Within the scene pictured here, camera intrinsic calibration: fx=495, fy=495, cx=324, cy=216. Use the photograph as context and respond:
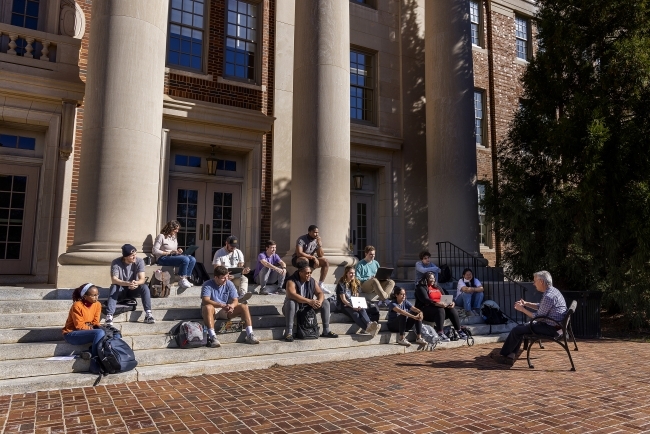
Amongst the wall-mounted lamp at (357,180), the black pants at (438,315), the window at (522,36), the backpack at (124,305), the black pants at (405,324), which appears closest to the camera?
the backpack at (124,305)

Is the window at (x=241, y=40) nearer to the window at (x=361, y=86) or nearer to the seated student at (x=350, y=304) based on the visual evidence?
the window at (x=361, y=86)

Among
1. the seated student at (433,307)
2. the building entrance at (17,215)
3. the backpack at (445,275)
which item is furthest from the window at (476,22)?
the building entrance at (17,215)

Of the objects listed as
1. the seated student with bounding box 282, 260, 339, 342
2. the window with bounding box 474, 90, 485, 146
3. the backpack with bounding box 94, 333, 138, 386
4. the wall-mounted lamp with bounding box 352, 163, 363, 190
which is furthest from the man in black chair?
the window with bounding box 474, 90, 485, 146

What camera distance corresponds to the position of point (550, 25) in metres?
12.6

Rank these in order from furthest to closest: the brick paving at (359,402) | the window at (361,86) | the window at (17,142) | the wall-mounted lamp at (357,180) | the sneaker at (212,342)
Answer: the window at (361,86) < the wall-mounted lamp at (357,180) < the window at (17,142) < the sneaker at (212,342) < the brick paving at (359,402)

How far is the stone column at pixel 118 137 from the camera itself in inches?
336

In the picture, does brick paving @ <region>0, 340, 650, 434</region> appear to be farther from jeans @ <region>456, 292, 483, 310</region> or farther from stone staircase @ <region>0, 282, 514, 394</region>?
jeans @ <region>456, 292, 483, 310</region>

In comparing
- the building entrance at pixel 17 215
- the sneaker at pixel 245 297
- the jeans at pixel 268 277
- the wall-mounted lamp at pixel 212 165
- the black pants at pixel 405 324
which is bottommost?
the black pants at pixel 405 324

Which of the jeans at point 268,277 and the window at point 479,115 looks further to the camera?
the window at point 479,115

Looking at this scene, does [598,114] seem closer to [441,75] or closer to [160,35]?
[441,75]

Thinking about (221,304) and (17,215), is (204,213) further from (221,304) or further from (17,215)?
(221,304)

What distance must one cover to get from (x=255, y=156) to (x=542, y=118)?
25.6 ft

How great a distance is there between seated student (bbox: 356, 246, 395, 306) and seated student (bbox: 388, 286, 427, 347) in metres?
1.01

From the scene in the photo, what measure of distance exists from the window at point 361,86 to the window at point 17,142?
352 inches
